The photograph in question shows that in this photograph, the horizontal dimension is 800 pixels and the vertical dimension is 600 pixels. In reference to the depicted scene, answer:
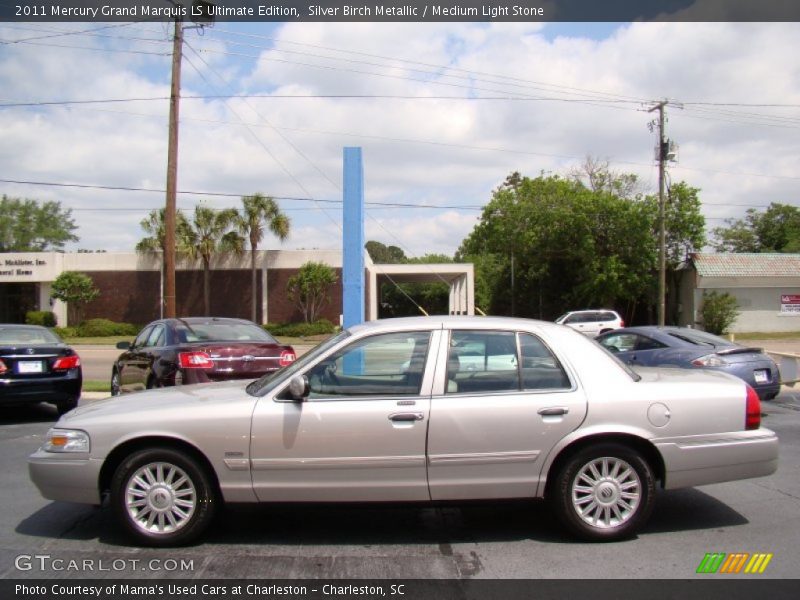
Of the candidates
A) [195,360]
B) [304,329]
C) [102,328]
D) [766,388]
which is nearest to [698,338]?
[766,388]

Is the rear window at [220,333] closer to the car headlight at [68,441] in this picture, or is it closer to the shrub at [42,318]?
the car headlight at [68,441]

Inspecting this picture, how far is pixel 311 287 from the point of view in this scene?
37375 mm

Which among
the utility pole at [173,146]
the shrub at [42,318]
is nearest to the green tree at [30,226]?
the shrub at [42,318]

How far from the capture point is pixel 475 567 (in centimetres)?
438

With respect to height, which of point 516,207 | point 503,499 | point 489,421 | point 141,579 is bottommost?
point 141,579

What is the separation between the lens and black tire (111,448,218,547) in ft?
15.3

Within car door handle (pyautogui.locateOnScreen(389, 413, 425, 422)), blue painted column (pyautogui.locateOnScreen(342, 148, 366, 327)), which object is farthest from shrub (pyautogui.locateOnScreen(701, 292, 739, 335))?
car door handle (pyautogui.locateOnScreen(389, 413, 425, 422))

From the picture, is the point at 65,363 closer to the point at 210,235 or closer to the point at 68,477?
the point at 68,477

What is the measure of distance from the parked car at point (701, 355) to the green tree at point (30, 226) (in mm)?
74529

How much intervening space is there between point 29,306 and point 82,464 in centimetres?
4452

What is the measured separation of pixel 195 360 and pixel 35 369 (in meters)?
3.11

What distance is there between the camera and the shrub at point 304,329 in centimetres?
3597

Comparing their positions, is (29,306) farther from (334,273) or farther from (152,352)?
(152,352)
